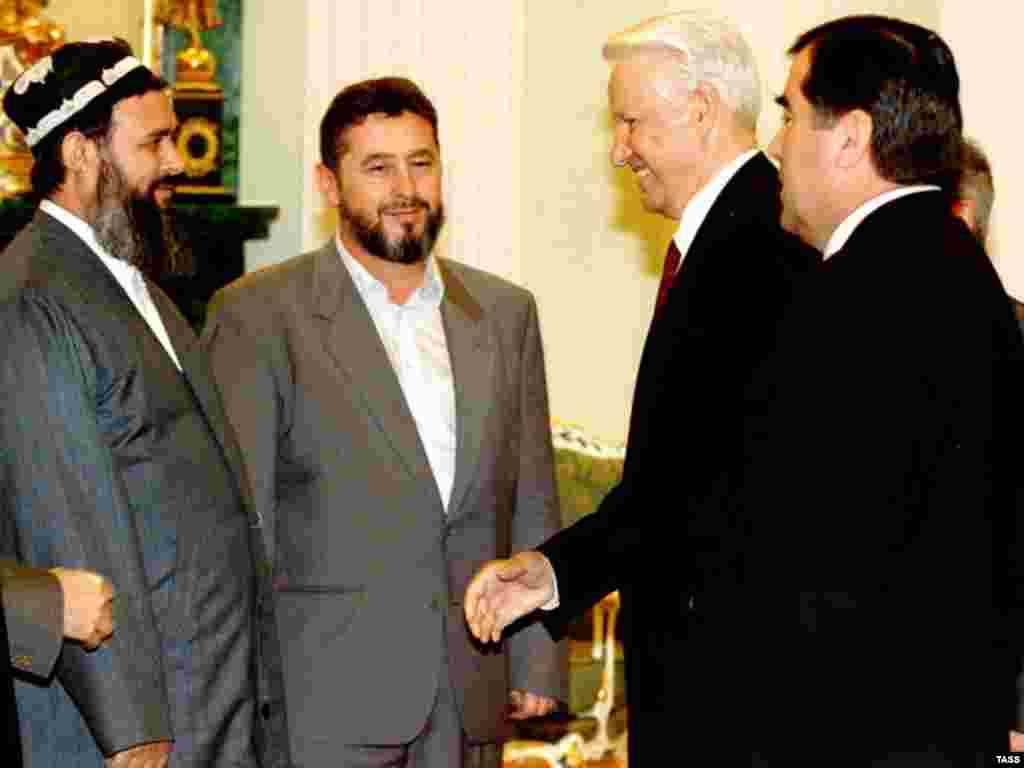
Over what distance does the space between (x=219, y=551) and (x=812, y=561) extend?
49.5 inches

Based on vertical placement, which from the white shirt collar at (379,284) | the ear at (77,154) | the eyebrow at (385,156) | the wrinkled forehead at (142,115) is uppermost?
the wrinkled forehead at (142,115)

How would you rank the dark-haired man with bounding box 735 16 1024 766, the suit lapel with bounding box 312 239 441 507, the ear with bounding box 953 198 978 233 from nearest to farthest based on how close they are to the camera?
the dark-haired man with bounding box 735 16 1024 766
the ear with bounding box 953 198 978 233
the suit lapel with bounding box 312 239 441 507

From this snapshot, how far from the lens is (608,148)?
7305mm

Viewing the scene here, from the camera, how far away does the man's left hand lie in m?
4.68

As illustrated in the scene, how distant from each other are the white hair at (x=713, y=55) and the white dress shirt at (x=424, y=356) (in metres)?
0.88

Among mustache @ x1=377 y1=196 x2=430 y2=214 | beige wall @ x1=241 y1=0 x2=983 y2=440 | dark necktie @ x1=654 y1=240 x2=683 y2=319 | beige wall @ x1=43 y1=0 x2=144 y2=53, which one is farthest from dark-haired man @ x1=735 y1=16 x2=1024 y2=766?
beige wall @ x1=43 y1=0 x2=144 y2=53

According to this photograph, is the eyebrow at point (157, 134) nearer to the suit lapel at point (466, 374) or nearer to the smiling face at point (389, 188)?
the smiling face at point (389, 188)

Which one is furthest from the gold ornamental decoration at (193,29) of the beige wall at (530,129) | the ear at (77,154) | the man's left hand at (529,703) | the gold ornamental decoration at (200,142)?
the man's left hand at (529,703)

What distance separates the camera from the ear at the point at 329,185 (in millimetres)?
4785

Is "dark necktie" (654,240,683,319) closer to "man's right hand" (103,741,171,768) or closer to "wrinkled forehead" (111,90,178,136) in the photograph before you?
"wrinkled forehead" (111,90,178,136)

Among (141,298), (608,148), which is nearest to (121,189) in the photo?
(141,298)

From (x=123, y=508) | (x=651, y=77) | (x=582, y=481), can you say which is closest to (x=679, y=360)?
(x=651, y=77)

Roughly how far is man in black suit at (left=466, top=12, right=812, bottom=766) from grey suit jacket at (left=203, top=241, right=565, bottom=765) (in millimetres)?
482

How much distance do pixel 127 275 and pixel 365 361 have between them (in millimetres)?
667
